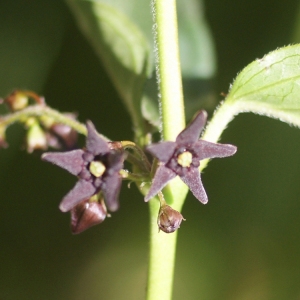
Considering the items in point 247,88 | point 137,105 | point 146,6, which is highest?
point 146,6

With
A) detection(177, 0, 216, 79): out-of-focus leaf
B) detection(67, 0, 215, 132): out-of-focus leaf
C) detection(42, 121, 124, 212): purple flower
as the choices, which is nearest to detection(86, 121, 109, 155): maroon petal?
detection(42, 121, 124, 212): purple flower

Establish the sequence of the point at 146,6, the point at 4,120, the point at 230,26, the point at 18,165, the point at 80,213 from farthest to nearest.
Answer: the point at 18,165, the point at 230,26, the point at 146,6, the point at 4,120, the point at 80,213

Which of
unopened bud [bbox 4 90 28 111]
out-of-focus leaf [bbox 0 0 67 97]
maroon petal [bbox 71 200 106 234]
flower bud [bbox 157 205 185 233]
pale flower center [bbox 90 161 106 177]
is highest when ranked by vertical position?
out-of-focus leaf [bbox 0 0 67 97]

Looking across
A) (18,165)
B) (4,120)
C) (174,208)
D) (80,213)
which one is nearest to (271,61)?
(174,208)

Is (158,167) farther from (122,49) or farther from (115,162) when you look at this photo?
(122,49)

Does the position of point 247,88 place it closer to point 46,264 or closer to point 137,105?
point 137,105

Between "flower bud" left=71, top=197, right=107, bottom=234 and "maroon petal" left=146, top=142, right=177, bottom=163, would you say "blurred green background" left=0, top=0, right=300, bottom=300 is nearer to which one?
Result: "flower bud" left=71, top=197, right=107, bottom=234

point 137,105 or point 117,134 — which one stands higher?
point 117,134
